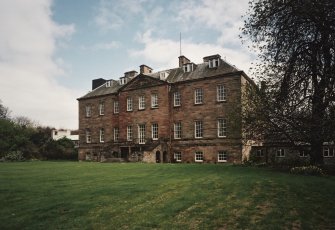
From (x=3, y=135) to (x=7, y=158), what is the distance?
205 inches

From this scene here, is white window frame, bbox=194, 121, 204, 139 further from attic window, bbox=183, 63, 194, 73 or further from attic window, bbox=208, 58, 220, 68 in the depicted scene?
attic window, bbox=183, 63, 194, 73

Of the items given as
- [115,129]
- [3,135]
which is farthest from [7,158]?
[115,129]

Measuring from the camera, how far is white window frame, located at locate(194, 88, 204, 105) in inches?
1400

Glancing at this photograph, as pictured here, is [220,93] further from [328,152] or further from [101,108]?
[101,108]

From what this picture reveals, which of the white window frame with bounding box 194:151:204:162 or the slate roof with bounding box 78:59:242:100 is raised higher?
the slate roof with bounding box 78:59:242:100

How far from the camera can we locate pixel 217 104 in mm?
34281

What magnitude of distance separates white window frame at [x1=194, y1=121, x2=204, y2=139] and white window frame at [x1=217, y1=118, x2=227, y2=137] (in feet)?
6.83

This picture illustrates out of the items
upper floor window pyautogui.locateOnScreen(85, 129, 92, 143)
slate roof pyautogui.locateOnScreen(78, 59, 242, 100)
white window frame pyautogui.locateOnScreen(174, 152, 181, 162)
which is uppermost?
slate roof pyautogui.locateOnScreen(78, 59, 242, 100)

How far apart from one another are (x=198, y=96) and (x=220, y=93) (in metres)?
2.73

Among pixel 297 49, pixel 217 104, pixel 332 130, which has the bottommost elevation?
pixel 332 130

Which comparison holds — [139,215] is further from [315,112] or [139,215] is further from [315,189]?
[315,112]

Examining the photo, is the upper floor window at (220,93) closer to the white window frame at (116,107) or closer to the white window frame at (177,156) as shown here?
the white window frame at (177,156)

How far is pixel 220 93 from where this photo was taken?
34312 mm

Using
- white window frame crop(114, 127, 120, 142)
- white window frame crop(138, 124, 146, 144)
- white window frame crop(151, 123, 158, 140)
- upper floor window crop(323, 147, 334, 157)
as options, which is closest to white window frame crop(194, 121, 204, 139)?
white window frame crop(151, 123, 158, 140)
